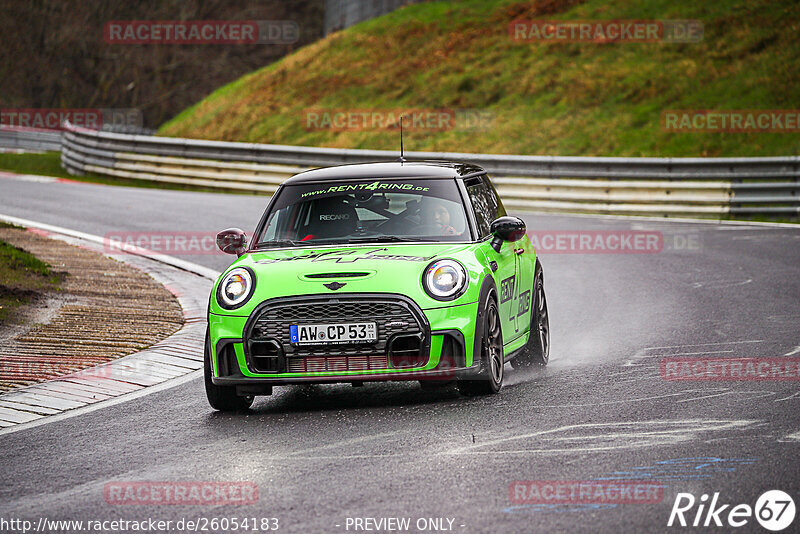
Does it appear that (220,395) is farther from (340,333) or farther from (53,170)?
(53,170)

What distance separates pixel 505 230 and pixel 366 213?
3.27ft

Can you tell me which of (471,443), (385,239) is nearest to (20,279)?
(385,239)

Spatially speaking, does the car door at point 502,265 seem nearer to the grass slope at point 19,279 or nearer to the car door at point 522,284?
the car door at point 522,284

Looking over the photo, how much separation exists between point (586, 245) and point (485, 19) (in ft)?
70.9

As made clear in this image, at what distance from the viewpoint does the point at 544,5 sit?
117 ft

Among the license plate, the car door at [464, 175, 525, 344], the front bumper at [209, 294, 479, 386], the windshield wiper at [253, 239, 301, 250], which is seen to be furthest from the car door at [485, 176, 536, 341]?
the windshield wiper at [253, 239, 301, 250]

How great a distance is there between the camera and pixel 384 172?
849 cm

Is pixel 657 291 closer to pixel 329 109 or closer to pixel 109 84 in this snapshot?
pixel 329 109

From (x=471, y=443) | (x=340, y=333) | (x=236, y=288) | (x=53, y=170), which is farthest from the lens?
(x=53, y=170)

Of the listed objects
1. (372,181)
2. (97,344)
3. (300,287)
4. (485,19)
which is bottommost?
(97,344)

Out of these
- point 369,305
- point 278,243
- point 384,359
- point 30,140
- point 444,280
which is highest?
point 30,140

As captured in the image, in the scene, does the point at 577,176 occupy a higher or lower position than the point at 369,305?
higher

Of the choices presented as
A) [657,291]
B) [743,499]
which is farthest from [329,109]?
[743,499]

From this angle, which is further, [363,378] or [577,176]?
[577,176]
